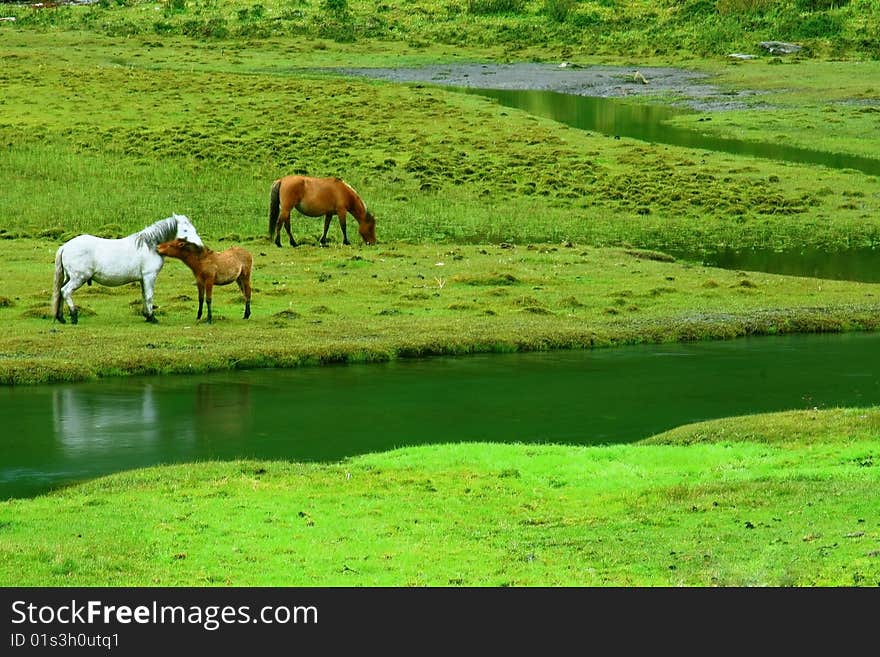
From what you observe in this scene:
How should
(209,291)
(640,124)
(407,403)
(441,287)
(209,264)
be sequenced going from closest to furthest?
(407,403), (209,264), (209,291), (441,287), (640,124)

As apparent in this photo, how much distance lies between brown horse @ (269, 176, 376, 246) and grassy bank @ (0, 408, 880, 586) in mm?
18444

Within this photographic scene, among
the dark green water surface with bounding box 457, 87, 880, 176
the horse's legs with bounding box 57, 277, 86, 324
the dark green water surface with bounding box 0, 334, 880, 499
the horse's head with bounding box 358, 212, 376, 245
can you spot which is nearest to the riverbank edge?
the dark green water surface with bounding box 0, 334, 880, 499

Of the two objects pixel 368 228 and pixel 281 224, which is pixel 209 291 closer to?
pixel 281 224

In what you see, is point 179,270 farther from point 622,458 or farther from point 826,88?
point 826,88

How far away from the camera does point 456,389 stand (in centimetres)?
2191

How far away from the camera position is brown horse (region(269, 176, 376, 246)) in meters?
34.7

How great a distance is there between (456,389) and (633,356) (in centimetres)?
422

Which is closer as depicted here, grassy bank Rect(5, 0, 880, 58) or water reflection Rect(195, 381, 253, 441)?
water reflection Rect(195, 381, 253, 441)

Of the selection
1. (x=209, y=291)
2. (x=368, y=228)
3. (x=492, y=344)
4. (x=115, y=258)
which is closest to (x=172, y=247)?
(x=115, y=258)

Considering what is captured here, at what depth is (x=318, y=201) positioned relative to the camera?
1375 inches

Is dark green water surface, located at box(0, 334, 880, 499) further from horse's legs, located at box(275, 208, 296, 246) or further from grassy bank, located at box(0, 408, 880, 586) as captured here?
horse's legs, located at box(275, 208, 296, 246)

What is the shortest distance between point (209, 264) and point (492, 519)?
12744mm

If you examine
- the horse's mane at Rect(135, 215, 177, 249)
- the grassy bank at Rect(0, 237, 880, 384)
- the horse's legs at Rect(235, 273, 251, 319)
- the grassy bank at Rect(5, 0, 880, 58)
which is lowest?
the grassy bank at Rect(0, 237, 880, 384)
